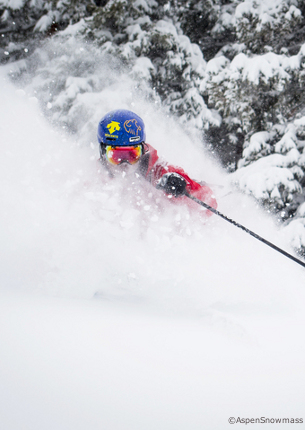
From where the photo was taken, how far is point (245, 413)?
124cm

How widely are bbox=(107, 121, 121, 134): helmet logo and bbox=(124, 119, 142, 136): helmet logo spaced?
9cm

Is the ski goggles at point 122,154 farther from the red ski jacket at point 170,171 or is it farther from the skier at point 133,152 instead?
the red ski jacket at point 170,171

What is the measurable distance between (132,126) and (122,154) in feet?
1.07

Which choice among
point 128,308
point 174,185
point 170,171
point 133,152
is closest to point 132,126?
point 133,152

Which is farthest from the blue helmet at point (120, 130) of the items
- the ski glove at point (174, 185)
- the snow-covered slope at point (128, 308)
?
the ski glove at point (174, 185)

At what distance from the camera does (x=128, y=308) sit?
6.93ft

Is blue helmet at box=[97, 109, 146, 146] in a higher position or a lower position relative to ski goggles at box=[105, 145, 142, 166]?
higher

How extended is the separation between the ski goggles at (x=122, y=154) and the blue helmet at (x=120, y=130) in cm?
4

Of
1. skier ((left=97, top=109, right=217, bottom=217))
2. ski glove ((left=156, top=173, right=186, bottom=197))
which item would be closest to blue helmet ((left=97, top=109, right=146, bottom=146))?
skier ((left=97, top=109, right=217, bottom=217))

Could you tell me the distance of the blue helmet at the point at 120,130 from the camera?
323 cm

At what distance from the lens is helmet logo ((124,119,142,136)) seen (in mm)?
3242

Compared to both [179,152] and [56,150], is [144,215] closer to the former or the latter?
[56,150]

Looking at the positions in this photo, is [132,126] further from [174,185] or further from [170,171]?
[174,185]

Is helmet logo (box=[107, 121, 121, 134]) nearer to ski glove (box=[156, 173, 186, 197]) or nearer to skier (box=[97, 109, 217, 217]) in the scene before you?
skier (box=[97, 109, 217, 217])
